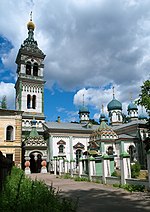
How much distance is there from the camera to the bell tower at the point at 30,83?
124 feet

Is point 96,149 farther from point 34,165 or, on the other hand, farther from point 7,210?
point 7,210

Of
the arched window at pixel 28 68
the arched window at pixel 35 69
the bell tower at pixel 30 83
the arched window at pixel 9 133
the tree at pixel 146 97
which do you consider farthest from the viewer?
the arched window at pixel 35 69

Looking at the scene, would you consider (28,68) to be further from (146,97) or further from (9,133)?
(146,97)

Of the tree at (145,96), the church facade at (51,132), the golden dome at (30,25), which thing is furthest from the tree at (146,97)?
the golden dome at (30,25)

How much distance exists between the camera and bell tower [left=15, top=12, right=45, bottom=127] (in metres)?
37.8

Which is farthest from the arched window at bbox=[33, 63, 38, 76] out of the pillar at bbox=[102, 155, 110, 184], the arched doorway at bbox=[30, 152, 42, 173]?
the pillar at bbox=[102, 155, 110, 184]

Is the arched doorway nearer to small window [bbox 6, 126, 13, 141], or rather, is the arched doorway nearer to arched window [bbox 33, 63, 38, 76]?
small window [bbox 6, 126, 13, 141]

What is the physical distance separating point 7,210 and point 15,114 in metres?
26.3

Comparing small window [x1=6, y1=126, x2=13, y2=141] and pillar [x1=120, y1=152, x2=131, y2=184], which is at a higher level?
small window [x1=6, y1=126, x2=13, y2=141]

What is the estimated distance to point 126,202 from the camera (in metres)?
8.78

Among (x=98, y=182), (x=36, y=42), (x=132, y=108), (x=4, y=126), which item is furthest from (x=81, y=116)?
(x=98, y=182)

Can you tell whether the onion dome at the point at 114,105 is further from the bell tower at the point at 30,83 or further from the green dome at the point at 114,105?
the bell tower at the point at 30,83

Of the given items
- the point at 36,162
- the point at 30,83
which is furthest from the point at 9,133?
the point at 30,83

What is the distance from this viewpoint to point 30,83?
3906 centimetres
